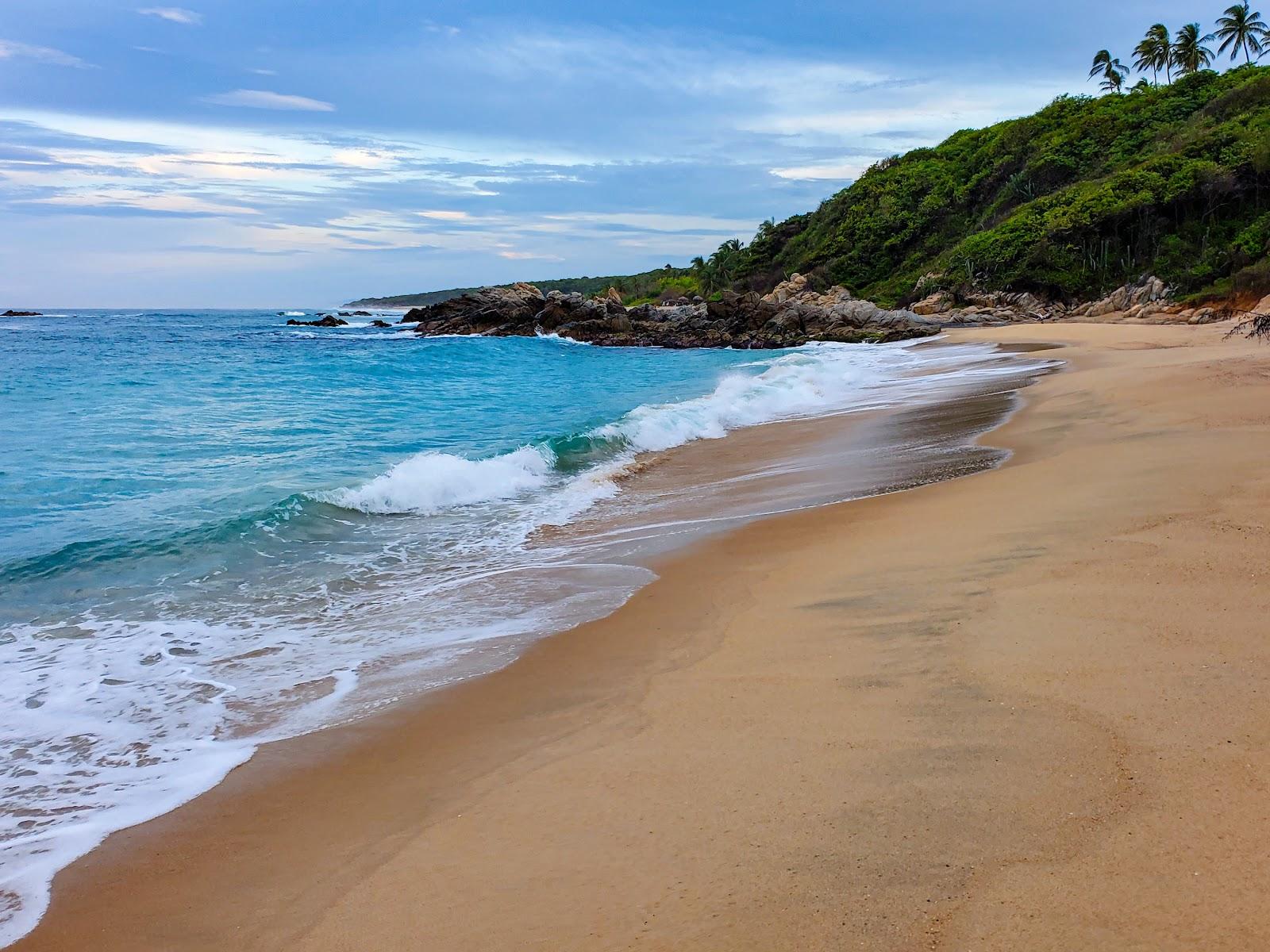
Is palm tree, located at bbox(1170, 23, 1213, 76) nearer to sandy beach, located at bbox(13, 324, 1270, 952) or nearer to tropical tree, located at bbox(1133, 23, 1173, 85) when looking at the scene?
tropical tree, located at bbox(1133, 23, 1173, 85)

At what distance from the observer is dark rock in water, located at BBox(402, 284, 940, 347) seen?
45719mm

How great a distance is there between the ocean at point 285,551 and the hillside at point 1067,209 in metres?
28.9

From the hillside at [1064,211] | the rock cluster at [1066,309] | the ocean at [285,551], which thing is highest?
the hillside at [1064,211]

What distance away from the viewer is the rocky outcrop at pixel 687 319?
4581 cm

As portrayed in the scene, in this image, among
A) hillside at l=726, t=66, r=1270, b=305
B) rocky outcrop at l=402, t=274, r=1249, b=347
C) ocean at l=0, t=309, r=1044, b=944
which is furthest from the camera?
rocky outcrop at l=402, t=274, r=1249, b=347

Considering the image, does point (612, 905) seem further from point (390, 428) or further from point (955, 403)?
point (390, 428)

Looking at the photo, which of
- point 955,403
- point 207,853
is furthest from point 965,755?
point 955,403

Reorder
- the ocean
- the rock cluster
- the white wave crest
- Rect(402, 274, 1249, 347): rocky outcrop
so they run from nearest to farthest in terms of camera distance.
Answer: the ocean
the white wave crest
the rock cluster
Rect(402, 274, 1249, 347): rocky outcrop

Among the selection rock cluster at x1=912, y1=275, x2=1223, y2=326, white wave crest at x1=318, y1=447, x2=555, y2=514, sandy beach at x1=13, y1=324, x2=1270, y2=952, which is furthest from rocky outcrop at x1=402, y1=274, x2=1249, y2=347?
sandy beach at x1=13, y1=324, x2=1270, y2=952

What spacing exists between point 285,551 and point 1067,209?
49764 millimetres

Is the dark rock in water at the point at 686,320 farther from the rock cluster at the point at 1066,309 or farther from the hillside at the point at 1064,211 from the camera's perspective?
the hillside at the point at 1064,211

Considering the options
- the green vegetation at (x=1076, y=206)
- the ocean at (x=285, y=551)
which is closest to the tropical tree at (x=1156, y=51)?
the green vegetation at (x=1076, y=206)

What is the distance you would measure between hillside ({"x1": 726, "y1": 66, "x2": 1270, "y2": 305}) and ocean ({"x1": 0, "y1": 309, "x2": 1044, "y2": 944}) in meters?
28.9

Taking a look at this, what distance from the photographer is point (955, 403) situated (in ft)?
46.6
